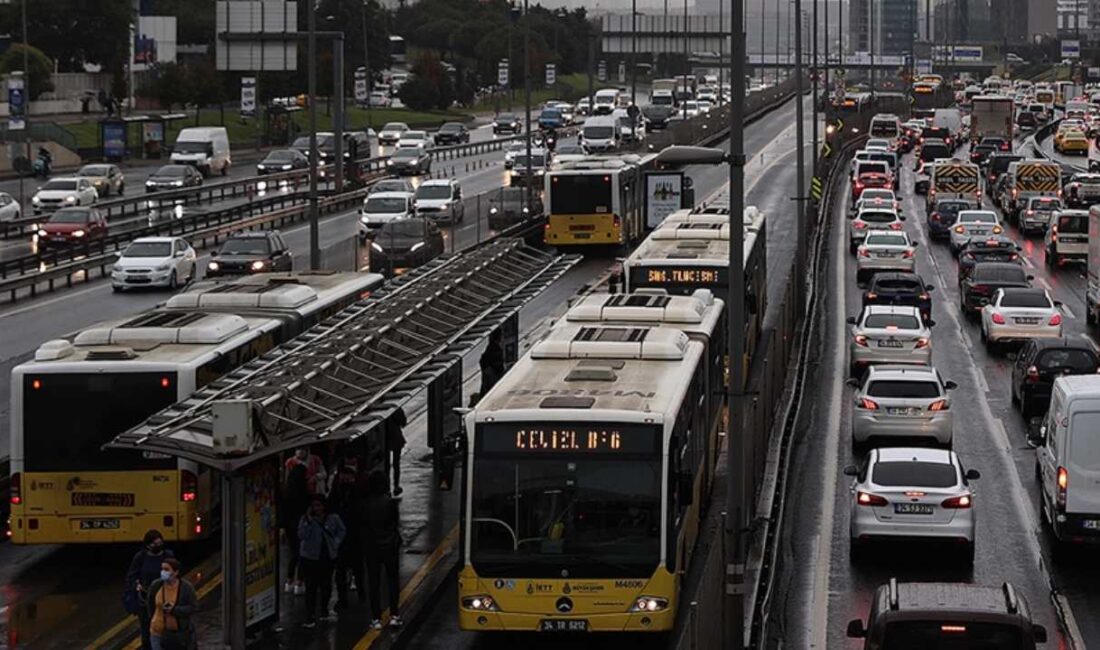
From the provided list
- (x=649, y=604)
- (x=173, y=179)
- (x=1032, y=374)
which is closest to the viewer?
(x=649, y=604)

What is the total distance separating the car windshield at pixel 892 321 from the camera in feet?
133

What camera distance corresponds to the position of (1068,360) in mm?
36188

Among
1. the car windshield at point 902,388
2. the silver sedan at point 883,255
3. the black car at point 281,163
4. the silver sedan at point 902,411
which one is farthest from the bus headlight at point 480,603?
the black car at point 281,163

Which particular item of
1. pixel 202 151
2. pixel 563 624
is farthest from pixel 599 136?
pixel 563 624

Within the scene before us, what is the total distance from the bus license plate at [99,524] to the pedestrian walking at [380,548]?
11.4 feet

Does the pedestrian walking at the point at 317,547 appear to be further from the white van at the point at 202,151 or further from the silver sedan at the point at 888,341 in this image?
the white van at the point at 202,151

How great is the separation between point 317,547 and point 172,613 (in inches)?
125

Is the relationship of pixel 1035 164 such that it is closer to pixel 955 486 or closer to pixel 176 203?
pixel 176 203

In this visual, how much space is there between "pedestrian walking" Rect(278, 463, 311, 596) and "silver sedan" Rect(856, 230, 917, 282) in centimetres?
3565

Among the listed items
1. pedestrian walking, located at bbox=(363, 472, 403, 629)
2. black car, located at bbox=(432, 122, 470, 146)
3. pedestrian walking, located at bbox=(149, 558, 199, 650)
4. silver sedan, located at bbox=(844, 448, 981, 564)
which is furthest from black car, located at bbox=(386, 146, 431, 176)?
pedestrian walking, located at bbox=(149, 558, 199, 650)

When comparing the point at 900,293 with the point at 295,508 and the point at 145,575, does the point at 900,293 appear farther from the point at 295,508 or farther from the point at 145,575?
the point at 145,575

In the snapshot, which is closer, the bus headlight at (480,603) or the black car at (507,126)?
the bus headlight at (480,603)

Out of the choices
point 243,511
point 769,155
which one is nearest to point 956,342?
point 243,511

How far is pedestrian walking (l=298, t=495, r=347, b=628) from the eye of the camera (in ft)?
70.8
